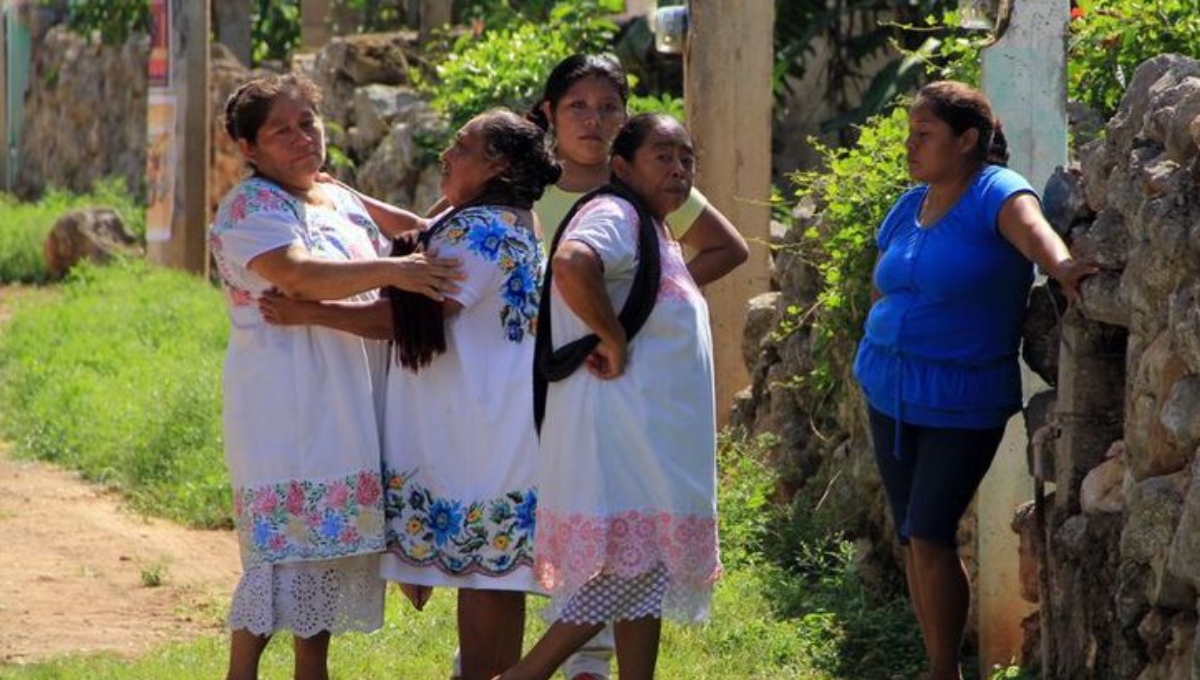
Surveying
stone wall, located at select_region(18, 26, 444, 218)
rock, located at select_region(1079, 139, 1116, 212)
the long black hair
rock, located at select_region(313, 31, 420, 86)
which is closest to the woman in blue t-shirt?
rock, located at select_region(1079, 139, 1116, 212)

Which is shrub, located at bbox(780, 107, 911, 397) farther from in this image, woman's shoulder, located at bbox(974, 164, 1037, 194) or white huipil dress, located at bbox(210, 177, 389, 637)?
white huipil dress, located at bbox(210, 177, 389, 637)

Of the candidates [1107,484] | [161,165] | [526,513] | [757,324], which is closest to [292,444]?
[526,513]

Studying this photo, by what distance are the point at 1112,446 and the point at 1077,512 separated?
19 cm

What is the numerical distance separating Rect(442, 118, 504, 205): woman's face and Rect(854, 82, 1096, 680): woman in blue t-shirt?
1078 mm

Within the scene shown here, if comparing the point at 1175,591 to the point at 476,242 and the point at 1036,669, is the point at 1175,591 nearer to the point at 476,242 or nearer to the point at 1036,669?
the point at 1036,669

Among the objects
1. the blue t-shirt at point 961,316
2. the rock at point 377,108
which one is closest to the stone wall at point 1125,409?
the blue t-shirt at point 961,316

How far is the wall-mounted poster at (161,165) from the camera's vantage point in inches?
626

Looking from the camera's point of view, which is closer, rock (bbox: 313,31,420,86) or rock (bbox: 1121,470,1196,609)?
rock (bbox: 1121,470,1196,609)

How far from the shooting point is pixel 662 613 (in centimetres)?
560

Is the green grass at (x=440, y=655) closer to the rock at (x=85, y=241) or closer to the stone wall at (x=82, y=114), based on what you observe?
the rock at (x=85, y=241)

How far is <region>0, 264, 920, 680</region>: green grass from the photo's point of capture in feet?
22.1

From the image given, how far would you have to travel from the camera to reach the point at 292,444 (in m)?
5.84

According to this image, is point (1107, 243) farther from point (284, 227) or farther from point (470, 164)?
point (284, 227)

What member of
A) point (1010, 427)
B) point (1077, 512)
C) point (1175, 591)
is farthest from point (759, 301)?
point (1175, 591)
